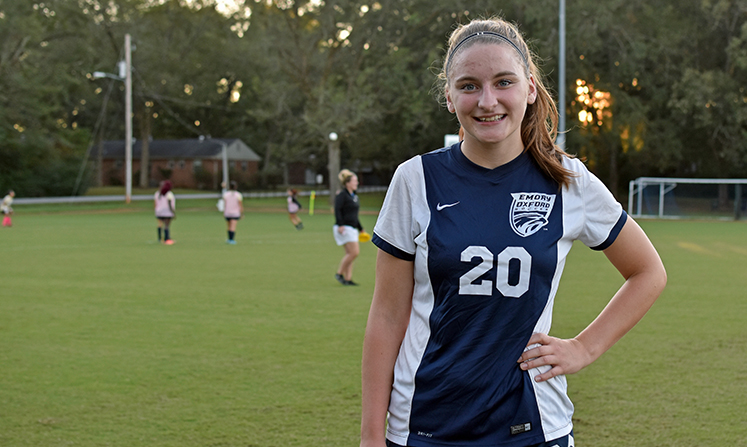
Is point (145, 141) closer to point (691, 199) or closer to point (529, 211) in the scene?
point (691, 199)

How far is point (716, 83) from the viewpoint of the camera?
4066 centimetres

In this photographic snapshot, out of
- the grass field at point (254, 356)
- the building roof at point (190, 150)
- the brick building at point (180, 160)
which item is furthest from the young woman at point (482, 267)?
the building roof at point (190, 150)

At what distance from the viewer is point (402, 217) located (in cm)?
220

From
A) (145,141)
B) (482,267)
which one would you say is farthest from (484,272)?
(145,141)

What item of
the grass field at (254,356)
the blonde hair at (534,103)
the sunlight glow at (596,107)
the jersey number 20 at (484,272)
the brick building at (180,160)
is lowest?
the grass field at (254,356)

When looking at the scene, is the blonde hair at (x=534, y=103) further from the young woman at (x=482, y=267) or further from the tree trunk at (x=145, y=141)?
the tree trunk at (x=145, y=141)

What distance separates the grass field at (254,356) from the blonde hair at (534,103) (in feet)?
12.1

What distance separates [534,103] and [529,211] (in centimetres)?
37

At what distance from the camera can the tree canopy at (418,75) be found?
4144 cm

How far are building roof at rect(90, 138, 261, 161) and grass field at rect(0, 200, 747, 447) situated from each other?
67.4 metres

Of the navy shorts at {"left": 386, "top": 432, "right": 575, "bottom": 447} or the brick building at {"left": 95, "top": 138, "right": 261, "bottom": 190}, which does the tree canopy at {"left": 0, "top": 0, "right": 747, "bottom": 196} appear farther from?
the navy shorts at {"left": 386, "top": 432, "right": 575, "bottom": 447}

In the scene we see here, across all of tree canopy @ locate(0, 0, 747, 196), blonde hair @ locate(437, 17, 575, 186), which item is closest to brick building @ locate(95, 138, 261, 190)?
tree canopy @ locate(0, 0, 747, 196)

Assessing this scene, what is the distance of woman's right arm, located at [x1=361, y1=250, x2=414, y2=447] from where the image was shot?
2.21m

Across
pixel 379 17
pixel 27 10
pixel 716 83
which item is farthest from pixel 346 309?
pixel 27 10
